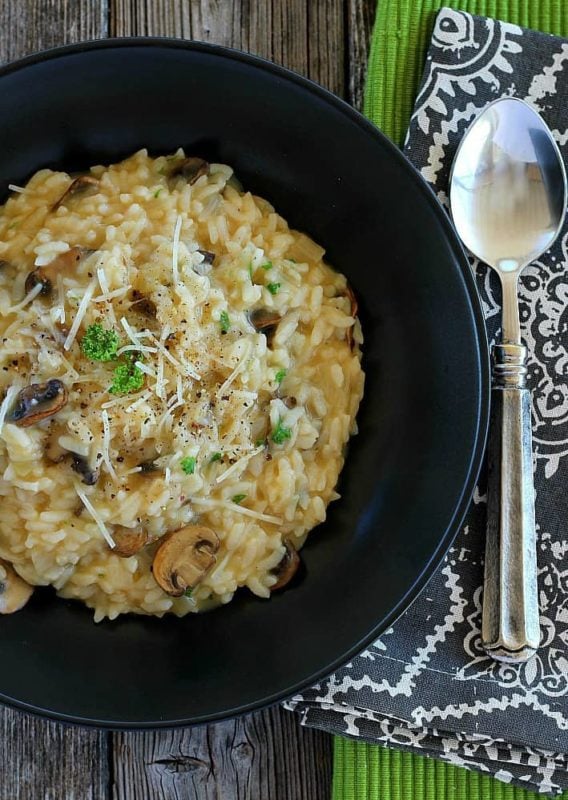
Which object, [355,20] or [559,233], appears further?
[355,20]

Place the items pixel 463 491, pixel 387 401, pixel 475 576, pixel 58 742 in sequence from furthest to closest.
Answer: pixel 58 742
pixel 475 576
pixel 387 401
pixel 463 491

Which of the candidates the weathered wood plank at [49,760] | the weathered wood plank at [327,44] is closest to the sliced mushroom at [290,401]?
the weathered wood plank at [327,44]

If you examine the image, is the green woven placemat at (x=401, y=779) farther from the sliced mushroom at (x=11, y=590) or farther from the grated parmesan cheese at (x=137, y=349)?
the grated parmesan cheese at (x=137, y=349)

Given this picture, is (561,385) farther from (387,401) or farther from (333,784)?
(333,784)

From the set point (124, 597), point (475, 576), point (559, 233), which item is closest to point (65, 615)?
point (124, 597)

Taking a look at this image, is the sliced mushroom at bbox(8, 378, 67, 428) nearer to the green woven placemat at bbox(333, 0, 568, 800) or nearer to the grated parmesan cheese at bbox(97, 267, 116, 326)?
the grated parmesan cheese at bbox(97, 267, 116, 326)

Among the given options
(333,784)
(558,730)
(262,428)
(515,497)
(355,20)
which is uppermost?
(355,20)

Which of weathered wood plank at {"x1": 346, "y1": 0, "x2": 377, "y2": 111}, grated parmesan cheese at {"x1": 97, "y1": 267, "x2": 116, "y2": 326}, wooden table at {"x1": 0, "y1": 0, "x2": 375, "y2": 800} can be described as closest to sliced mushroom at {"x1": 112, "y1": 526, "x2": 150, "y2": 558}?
grated parmesan cheese at {"x1": 97, "y1": 267, "x2": 116, "y2": 326}
